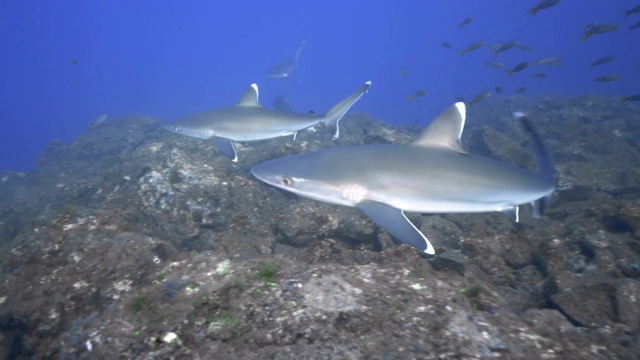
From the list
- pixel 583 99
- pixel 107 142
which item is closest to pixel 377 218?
pixel 107 142

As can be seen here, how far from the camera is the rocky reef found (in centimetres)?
246

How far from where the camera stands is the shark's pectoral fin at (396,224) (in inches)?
154

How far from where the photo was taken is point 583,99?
22.0 m

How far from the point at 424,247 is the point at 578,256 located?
296 centimetres

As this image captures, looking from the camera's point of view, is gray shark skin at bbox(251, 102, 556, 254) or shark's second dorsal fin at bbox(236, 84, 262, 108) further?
shark's second dorsal fin at bbox(236, 84, 262, 108)

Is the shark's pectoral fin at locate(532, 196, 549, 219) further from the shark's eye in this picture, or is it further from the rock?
the shark's eye

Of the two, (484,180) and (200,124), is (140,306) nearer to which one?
(484,180)

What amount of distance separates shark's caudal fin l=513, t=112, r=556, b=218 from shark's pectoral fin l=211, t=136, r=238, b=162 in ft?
22.7

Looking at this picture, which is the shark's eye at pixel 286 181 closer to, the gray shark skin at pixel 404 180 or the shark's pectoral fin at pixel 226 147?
the gray shark skin at pixel 404 180

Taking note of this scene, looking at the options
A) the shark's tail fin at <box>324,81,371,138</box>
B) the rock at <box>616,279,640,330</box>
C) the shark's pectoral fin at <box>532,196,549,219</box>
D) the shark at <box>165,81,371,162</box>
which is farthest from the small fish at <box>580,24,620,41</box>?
the rock at <box>616,279,640,330</box>

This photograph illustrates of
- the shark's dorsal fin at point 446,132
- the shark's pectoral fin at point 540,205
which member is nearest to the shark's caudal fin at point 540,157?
the shark's pectoral fin at point 540,205

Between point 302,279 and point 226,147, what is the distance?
761 centimetres

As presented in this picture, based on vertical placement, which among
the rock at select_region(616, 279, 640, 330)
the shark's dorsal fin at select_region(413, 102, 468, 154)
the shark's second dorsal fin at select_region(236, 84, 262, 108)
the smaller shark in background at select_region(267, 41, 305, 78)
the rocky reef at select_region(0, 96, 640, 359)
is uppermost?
the smaller shark in background at select_region(267, 41, 305, 78)

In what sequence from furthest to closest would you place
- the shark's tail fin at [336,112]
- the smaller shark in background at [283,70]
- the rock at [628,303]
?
the smaller shark in background at [283,70]
the shark's tail fin at [336,112]
the rock at [628,303]
